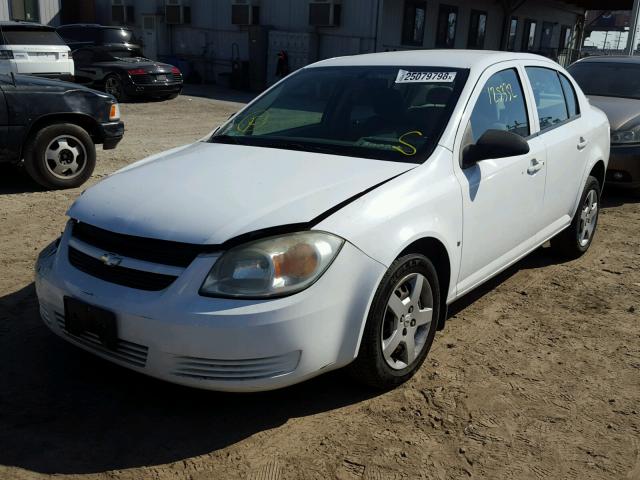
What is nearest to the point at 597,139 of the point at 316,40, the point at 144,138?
the point at 144,138

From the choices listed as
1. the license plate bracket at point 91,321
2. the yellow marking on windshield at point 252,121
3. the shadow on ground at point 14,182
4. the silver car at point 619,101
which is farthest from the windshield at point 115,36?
the license plate bracket at point 91,321

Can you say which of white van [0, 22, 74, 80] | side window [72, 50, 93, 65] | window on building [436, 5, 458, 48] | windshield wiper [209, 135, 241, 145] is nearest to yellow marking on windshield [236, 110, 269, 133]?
windshield wiper [209, 135, 241, 145]

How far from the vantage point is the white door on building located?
25.9 metres

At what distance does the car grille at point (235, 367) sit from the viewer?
8.89 feet

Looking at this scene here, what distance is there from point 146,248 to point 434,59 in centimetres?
227

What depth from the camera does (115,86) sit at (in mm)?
15672

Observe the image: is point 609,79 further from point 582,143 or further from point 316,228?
point 316,228

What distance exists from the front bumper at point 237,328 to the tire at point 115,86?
Answer: 44.6 ft

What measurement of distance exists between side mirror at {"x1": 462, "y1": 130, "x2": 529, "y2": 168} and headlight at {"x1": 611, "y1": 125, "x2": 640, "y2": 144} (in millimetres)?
4491

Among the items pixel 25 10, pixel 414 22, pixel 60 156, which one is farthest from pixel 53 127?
pixel 25 10

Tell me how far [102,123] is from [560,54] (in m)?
31.3

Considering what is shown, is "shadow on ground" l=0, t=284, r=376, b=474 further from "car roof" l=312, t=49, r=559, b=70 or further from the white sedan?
"car roof" l=312, t=49, r=559, b=70

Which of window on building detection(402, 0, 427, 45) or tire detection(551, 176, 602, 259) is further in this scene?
window on building detection(402, 0, 427, 45)

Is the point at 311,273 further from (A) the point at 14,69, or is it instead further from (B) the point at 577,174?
(A) the point at 14,69
